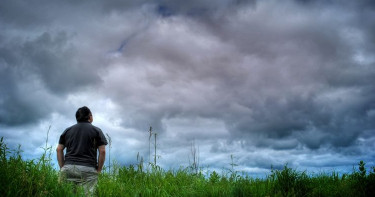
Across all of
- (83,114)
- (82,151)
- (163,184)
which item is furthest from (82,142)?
(163,184)

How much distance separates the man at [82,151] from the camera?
22.8 feet

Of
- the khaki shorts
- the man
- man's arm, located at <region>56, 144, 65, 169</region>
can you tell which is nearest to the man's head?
the man

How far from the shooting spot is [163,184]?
8.99 metres

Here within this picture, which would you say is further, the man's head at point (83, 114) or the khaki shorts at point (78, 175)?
the man's head at point (83, 114)

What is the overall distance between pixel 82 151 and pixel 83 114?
931 mm

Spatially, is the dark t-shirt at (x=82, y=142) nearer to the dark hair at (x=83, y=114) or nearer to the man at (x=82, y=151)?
the man at (x=82, y=151)

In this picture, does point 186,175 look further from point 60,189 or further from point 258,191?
point 60,189

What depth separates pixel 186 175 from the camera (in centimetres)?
1021

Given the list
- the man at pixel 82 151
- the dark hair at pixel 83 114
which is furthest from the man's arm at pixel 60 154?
the dark hair at pixel 83 114

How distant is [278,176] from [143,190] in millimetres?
3618

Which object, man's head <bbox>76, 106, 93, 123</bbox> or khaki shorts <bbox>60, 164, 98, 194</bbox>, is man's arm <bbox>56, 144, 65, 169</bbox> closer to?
khaki shorts <bbox>60, 164, 98, 194</bbox>

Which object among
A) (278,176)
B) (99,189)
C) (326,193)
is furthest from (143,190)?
(326,193)

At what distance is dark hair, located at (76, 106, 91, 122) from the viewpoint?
24.5 feet

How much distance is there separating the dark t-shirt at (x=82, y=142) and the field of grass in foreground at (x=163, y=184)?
632 mm
